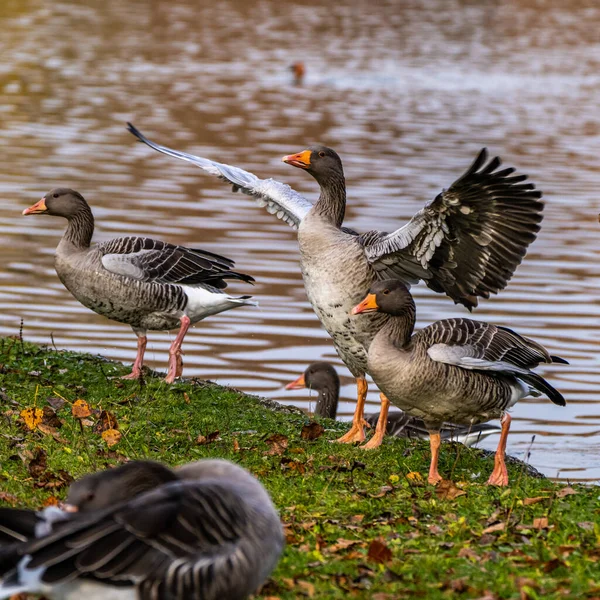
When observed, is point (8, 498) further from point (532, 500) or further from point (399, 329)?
point (532, 500)

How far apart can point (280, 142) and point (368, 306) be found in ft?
69.5

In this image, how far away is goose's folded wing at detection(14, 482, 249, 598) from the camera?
17.0 feet

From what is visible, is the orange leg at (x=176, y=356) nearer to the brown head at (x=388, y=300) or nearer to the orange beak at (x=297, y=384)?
the orange beak at (x=297, y=384)

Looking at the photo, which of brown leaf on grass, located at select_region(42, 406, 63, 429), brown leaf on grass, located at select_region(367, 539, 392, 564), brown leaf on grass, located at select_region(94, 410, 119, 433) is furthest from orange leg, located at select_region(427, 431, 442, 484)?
brown leaf on grass, located at select_region(42, 406, 63, 429)

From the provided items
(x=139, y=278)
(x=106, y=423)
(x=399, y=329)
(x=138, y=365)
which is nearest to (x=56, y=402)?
(x=106, y=423)

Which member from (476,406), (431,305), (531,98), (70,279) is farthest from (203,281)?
(531,98)

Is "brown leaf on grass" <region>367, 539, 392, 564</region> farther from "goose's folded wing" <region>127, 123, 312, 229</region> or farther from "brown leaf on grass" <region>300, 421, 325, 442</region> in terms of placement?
"goose's folded wing" <region>127, 123, 312, 229</region>

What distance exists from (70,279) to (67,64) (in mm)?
32928

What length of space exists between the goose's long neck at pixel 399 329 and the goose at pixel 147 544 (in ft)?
12.0

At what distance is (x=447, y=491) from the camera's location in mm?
8430

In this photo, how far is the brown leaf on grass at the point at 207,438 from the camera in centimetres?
973

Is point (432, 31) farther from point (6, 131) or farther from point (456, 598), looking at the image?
point (456, 598)

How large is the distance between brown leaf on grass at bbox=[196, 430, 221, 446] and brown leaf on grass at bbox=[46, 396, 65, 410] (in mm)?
1433

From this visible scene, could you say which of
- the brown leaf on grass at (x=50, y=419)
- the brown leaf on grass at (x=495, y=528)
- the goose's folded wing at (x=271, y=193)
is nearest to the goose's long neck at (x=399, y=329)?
the brown leaf on grass at (x=495, y=528)
